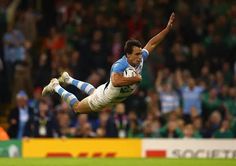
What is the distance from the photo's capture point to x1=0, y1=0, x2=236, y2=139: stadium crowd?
2266 cm

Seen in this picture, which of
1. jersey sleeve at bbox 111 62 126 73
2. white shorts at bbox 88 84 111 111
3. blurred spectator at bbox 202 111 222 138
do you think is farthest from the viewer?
blurred spectator at bbox 202 111 222 138

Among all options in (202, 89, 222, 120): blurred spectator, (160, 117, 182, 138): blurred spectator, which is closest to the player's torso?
(160, 117, 182, 138): blurred spectator

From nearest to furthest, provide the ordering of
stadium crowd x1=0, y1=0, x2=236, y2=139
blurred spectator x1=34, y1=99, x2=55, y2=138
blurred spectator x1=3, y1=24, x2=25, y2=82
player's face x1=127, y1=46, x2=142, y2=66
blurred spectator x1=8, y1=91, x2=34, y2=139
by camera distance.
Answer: player's face x1=127, y1=46, x2=142, y2=66 < blurred spectator x1=34, y1=99, x2=55, y2=138 < blurred spectator x1=8, y1=91, x2=34, y2=139 < stadium crowd x1=0, y1=0, x2=236, y2=139 < blurred spectator x1=3, y1=24, x2=25, y2=82

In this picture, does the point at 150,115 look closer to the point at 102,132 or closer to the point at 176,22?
the point at 102,132

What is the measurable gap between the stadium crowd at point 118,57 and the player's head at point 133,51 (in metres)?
5.67

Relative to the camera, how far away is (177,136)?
73.5 feet

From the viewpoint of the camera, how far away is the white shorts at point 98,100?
17.0 m

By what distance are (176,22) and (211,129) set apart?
456cm

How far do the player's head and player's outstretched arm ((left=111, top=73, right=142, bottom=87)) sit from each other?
42 cm

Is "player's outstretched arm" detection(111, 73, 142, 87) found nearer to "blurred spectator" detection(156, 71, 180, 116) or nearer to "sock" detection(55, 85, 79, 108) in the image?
"sock" detection(55, 85, 79, 108)

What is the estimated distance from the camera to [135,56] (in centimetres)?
1648

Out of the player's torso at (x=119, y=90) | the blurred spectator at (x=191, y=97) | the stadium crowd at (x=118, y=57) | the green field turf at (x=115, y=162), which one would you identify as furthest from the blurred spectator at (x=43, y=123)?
the player's torso at (x=119, y=90)

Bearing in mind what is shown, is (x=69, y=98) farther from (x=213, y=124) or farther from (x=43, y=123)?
(x=213, y=124)

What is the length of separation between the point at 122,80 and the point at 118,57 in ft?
29.7
